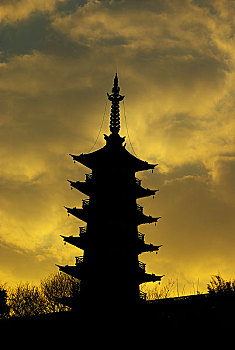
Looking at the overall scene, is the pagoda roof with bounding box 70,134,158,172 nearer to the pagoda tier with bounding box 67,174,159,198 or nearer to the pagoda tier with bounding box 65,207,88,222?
the pagoda tier with bounding box 67,174,159,198

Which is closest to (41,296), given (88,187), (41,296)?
(41,296)

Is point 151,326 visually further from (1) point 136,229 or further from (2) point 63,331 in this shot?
(1) point 136,229

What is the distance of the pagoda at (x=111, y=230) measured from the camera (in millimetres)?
35188

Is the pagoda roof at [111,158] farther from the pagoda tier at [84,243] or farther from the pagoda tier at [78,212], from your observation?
the pagoda tier at [84,243]

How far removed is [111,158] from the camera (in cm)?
3962

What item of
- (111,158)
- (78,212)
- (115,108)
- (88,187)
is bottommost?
(78,212)

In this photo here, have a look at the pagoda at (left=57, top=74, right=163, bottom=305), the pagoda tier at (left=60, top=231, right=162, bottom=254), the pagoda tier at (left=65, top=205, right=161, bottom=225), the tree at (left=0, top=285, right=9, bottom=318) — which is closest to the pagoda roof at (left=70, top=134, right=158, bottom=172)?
the pagoda at (left=57, top=74, right=163, bottom=305)

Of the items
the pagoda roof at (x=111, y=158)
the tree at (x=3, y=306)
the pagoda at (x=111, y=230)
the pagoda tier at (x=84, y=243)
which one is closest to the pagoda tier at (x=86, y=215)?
the pagoda at (x=111, y=230)

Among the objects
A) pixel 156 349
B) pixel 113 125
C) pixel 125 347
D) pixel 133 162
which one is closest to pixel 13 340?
pixel 125 347

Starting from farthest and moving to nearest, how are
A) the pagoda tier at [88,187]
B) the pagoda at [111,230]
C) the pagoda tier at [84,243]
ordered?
the pagoda tier at [88,187] < the pagoda tier at [84,243] < the pagoda at [111,230]

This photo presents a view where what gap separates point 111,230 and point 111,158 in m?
7.26

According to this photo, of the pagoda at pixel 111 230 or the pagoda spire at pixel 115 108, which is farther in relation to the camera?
the pagoda spire at pixel 115 108

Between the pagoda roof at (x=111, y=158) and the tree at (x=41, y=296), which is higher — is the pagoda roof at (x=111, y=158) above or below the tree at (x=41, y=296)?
above

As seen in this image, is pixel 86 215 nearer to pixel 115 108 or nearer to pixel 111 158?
pixel 111 158
